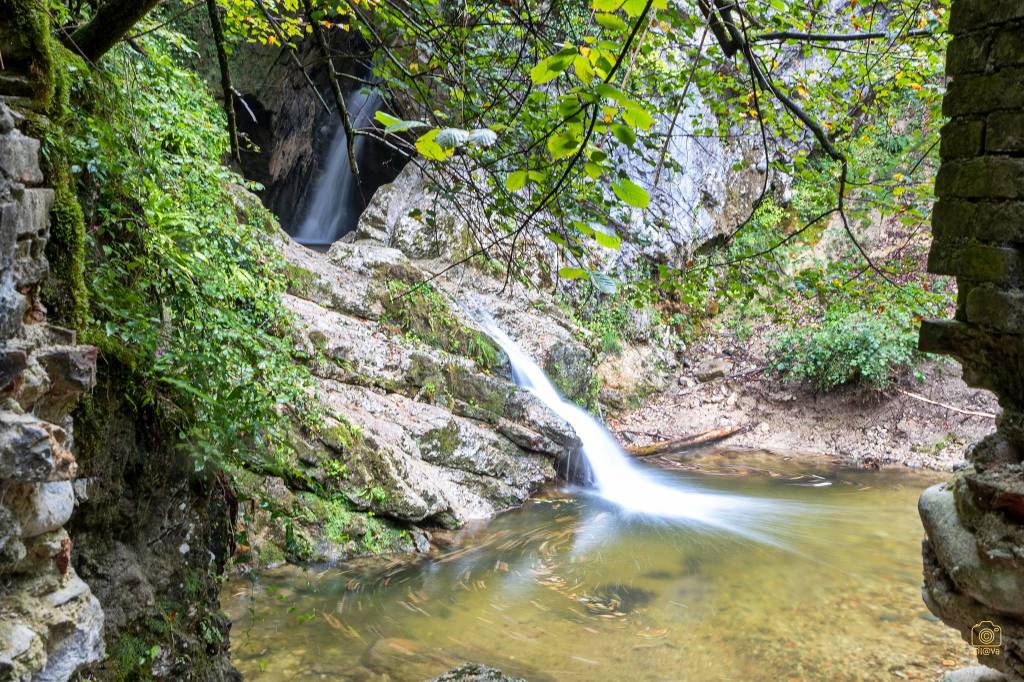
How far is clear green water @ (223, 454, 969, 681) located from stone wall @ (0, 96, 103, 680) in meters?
1.69

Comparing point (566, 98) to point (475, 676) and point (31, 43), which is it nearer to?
point (31, 43)

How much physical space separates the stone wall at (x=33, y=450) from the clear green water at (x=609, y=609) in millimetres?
1688

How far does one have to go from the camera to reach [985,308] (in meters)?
2.09

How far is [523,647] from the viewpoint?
4.48 metres

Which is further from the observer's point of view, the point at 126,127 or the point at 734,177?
the point at 734,177

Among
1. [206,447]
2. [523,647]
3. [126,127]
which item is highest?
[126,127]

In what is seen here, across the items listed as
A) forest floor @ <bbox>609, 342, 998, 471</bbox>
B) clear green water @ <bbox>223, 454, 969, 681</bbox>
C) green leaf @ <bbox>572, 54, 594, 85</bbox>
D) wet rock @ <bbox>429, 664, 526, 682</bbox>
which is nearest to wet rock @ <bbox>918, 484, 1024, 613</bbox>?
green leaf @ <bbox>572, 54, 594, 85</bbox>

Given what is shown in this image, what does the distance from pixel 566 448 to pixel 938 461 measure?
18.4 ft

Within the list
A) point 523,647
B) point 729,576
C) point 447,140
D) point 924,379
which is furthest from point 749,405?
point 447,140

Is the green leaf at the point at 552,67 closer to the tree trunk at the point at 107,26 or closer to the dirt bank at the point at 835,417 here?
the tree trunk at the point at 107,26

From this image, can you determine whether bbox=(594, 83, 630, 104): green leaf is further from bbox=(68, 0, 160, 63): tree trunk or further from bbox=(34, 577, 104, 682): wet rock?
bbox=(68, 0, 160, 63): tree trunk

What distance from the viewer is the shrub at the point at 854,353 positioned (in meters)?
10.5

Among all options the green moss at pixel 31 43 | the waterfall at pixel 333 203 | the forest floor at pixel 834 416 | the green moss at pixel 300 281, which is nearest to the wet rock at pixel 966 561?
the green moss at pixel 31 43

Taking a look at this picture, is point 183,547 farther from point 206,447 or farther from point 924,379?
point 924,379
